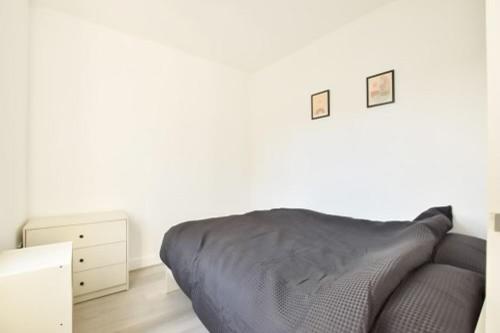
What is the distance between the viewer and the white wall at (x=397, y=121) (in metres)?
1.58

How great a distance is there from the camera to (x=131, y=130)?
2.48m

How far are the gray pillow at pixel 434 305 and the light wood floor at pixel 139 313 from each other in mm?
1278

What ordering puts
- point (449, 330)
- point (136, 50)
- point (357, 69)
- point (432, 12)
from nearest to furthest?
1. point (449, 330)
2. point (432, 12)
3. point (357, 69)
4. point (136, 50)

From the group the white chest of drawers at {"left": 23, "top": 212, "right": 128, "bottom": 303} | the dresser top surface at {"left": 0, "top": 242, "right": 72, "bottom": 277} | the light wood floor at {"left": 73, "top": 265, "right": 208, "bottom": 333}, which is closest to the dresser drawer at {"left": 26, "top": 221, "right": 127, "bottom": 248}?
the white chest of drawers at {"left": 23, "top": 212, "right": 128, "bottom": 303}

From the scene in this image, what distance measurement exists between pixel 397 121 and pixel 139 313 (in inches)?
99.5

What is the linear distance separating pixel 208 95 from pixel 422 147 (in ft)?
7.89

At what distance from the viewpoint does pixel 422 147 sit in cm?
178

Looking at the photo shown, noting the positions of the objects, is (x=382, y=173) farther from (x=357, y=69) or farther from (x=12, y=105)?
(x=12, y=105)

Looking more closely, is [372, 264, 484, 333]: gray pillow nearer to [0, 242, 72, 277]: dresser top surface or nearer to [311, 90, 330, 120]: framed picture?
[0, 242, 72, 277]: dresser top surface

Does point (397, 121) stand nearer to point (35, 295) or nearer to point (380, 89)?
point (380, 89)

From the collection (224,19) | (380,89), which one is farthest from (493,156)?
(224,19)

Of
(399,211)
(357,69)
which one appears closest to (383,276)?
(399,211)

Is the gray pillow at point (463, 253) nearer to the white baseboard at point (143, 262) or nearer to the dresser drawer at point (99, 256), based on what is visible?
the dresser drawer at point (99, 256)

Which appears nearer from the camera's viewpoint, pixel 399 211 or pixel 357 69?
pixel 399 211
